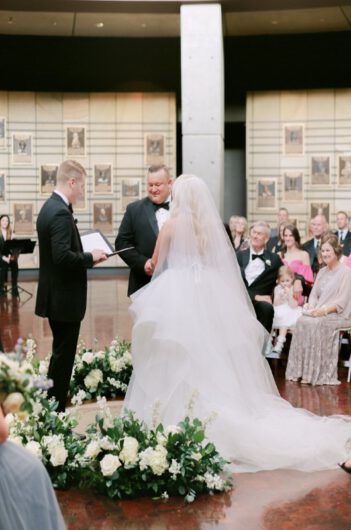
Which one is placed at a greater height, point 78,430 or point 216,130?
point 216,130

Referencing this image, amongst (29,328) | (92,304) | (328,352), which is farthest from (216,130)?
(328,352)

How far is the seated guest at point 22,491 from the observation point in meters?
2.77

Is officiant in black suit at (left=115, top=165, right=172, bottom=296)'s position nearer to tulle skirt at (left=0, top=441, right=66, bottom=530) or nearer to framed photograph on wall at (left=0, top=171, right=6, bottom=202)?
tulle skirt at (left=0, top=441, right=66, bottom=530)

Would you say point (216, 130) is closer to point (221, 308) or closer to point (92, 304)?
point (92, 304)

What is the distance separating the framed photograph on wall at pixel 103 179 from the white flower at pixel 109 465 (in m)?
17.0

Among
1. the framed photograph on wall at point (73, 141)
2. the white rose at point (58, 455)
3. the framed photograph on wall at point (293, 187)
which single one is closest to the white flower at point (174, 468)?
the white rose at point (58, 455)

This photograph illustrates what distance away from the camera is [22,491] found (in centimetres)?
281

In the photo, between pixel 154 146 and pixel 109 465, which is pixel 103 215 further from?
pixel 109 465

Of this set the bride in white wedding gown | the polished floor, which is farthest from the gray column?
the polished floor

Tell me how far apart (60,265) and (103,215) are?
1593cm

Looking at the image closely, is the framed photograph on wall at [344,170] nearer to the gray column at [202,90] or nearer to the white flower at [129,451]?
the gray column at [202,90]

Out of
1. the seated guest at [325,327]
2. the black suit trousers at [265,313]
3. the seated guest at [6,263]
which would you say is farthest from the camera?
the seated guest at [6,263]

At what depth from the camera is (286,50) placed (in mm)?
20125

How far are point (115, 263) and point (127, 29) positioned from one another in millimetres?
6174
